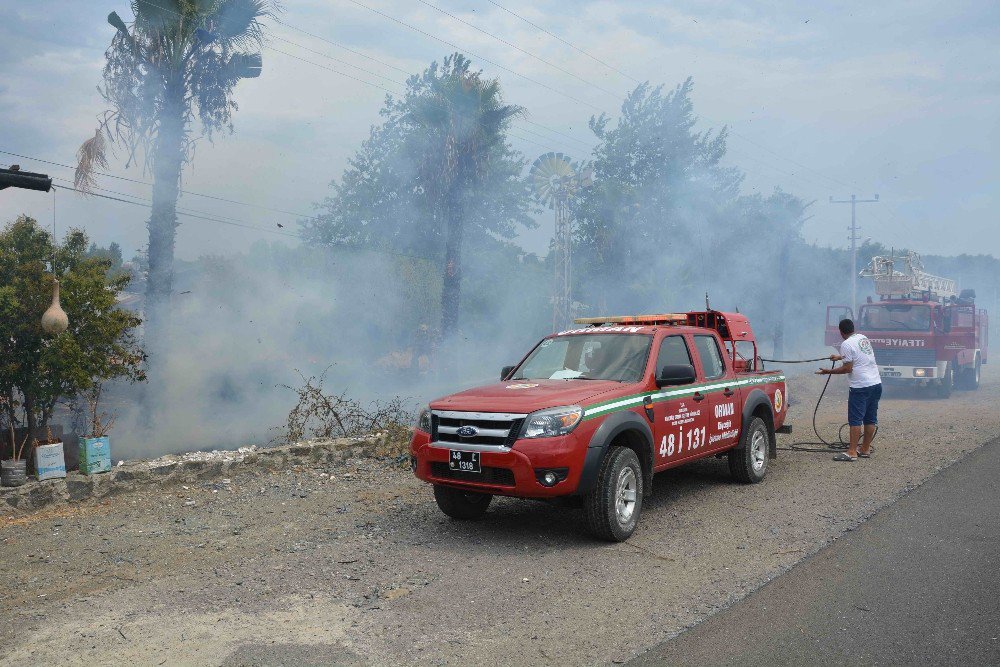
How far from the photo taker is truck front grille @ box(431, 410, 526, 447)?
566cm

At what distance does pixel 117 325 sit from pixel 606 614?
717cm

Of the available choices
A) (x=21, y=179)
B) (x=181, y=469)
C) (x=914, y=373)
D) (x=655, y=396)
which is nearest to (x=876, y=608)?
(x=655, y=396)

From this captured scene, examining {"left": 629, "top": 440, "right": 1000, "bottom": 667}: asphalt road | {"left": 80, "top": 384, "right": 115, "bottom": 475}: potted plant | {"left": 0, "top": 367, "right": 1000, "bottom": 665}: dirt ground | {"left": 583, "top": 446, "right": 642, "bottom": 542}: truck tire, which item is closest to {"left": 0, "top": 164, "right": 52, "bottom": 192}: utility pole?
{"left": 80, "top": 384, "right": 115, "bottom": 475}: potted plant

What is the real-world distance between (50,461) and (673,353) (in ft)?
21.6

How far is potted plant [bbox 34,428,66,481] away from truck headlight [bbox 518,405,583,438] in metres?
5.47

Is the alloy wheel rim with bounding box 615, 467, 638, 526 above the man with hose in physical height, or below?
below

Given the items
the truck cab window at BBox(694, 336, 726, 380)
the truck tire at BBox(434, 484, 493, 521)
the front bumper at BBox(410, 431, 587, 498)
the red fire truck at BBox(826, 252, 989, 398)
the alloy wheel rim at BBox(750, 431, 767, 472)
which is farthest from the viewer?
the red fire truck at BBox(826, 252, 989, 398)

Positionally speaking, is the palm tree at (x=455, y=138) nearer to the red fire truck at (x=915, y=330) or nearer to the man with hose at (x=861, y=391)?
the red fire truck at (x=915, y=330)

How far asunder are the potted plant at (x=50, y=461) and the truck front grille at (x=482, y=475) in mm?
4653

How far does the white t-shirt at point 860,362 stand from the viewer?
372 inches

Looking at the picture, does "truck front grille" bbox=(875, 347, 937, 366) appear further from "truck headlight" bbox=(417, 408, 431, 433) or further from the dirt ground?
"truck headlight" bbox=(417, 408, 431, 433)

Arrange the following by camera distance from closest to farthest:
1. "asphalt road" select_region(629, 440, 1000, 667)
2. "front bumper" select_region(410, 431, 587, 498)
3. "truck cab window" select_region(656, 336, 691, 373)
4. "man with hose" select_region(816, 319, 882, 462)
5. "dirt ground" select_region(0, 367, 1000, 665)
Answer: "asphalt road" select_region(629, 440, 1000, 667), "dirt ground" select_region(0, 367, 1000, 665), "front bumper" select_region(410, 431, 587, 498), "truck cab window" select_region(656, 336, 691, 373), "man with hose" select_region(816, 319, 882, 462)

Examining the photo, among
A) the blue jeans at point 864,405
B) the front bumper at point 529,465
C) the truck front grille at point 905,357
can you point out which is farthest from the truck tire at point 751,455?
the truck front grille at point 905,357

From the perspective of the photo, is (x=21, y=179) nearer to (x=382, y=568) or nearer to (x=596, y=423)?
(x=382, y=568)
